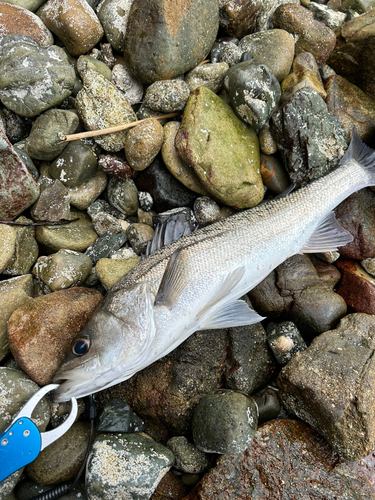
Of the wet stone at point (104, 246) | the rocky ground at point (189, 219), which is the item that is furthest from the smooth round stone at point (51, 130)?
the wet stone at point (104, 246)

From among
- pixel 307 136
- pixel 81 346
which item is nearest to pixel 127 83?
pixel 307 136

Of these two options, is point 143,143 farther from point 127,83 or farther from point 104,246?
point 104,246

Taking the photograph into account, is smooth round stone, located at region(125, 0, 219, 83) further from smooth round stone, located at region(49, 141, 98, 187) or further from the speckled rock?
the speckled rock

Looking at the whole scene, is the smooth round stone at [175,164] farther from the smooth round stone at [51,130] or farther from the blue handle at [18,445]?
the blue handle at [18,445]

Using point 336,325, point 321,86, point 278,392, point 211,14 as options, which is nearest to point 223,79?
point 211,14

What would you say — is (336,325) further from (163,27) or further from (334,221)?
(163,27)
